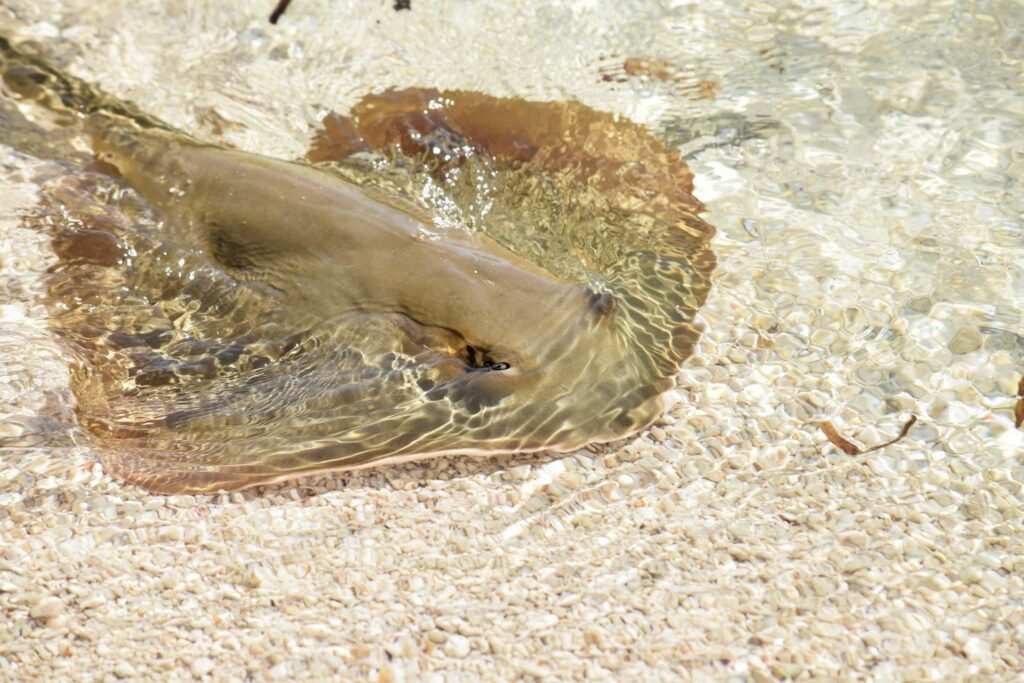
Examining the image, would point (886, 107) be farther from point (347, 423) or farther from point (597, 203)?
point (347, 423)

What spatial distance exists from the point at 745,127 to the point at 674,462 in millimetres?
2776

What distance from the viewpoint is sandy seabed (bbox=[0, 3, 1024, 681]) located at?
8.96 ft

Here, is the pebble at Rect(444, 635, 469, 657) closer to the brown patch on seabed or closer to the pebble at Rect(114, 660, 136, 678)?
the pebble at Rect(114, 660, 136, 678)

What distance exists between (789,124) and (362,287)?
3.15 metres

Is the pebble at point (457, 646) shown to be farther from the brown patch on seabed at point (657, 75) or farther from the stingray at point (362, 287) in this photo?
the brown patch on seabed at point (657, 75)

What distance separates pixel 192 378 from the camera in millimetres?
3611

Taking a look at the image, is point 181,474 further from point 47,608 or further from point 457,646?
point 457,646

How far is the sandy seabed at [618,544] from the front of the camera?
8.96 ft

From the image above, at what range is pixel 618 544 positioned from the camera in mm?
→ 3096

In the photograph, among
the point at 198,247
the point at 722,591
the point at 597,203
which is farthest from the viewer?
the point at 597,203

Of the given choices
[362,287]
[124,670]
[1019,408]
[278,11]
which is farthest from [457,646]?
[278,11]

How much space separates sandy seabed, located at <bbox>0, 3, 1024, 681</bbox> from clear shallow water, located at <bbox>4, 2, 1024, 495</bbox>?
0.03 meters

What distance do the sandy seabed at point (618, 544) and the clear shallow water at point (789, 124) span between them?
0.03 metres

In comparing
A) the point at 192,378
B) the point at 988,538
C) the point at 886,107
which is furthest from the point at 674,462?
the point at 886,107
